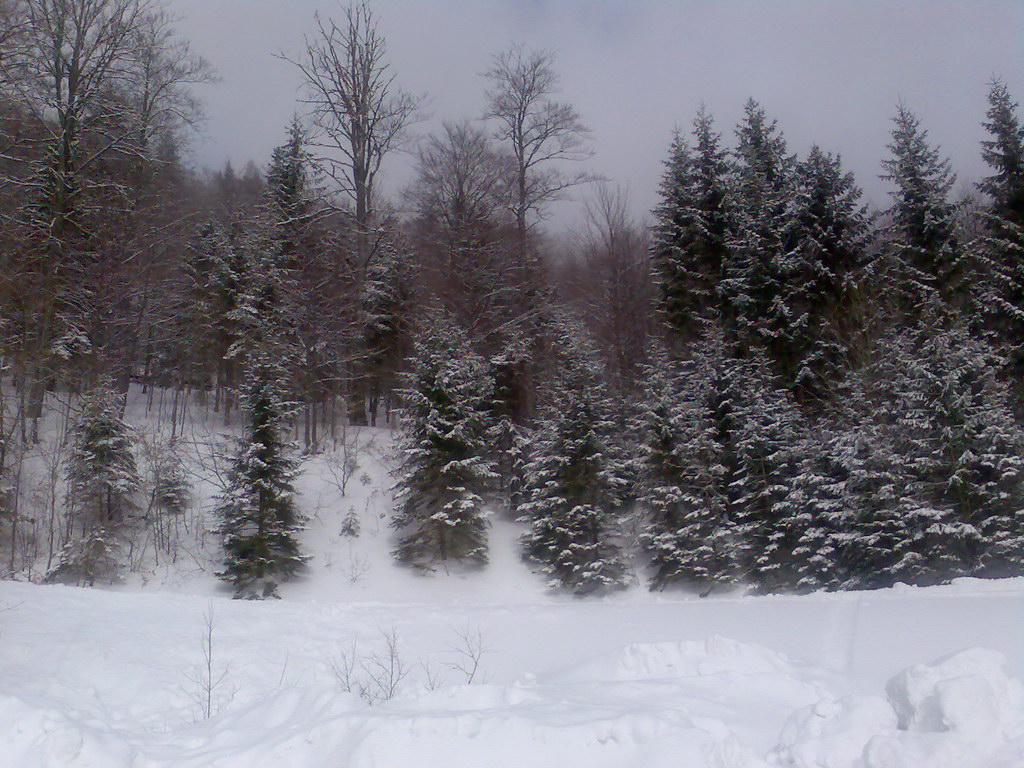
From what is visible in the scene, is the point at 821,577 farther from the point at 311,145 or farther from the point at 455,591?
the point at 311,145

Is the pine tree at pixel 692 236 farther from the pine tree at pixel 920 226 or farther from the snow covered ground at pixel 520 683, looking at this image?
the snow covered ground at pixel 520 683

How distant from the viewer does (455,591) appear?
17359 millimetres

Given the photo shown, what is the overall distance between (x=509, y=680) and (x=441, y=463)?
1032 centimetres

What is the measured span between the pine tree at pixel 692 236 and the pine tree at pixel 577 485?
15.5ft

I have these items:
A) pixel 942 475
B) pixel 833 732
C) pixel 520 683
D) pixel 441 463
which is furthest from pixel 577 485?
pixel 833 732

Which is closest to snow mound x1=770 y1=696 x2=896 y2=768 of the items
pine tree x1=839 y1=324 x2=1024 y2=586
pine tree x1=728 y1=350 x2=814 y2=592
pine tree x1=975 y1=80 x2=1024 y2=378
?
pine tree x1=839 y1=324 x2=1024 y2=586

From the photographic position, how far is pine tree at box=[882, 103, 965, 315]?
60.5 feet

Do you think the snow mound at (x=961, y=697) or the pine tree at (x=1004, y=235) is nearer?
the snow mound at (x=961, y=697)

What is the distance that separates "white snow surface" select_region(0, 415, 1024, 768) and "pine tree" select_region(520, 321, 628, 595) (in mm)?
2105

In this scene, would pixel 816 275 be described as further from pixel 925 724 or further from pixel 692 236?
pixel 925 724

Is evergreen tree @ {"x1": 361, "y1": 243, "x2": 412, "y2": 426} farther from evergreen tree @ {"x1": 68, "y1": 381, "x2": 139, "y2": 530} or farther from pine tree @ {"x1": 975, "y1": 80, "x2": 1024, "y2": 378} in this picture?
pine tree @ {"x1": 975, "y1": 80, "x2": 1024, "y2": 378}

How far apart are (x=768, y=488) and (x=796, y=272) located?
7.51m

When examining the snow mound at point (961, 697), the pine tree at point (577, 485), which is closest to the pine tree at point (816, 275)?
the pine tree at point (577, 485)

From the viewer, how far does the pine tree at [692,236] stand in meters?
22.5
